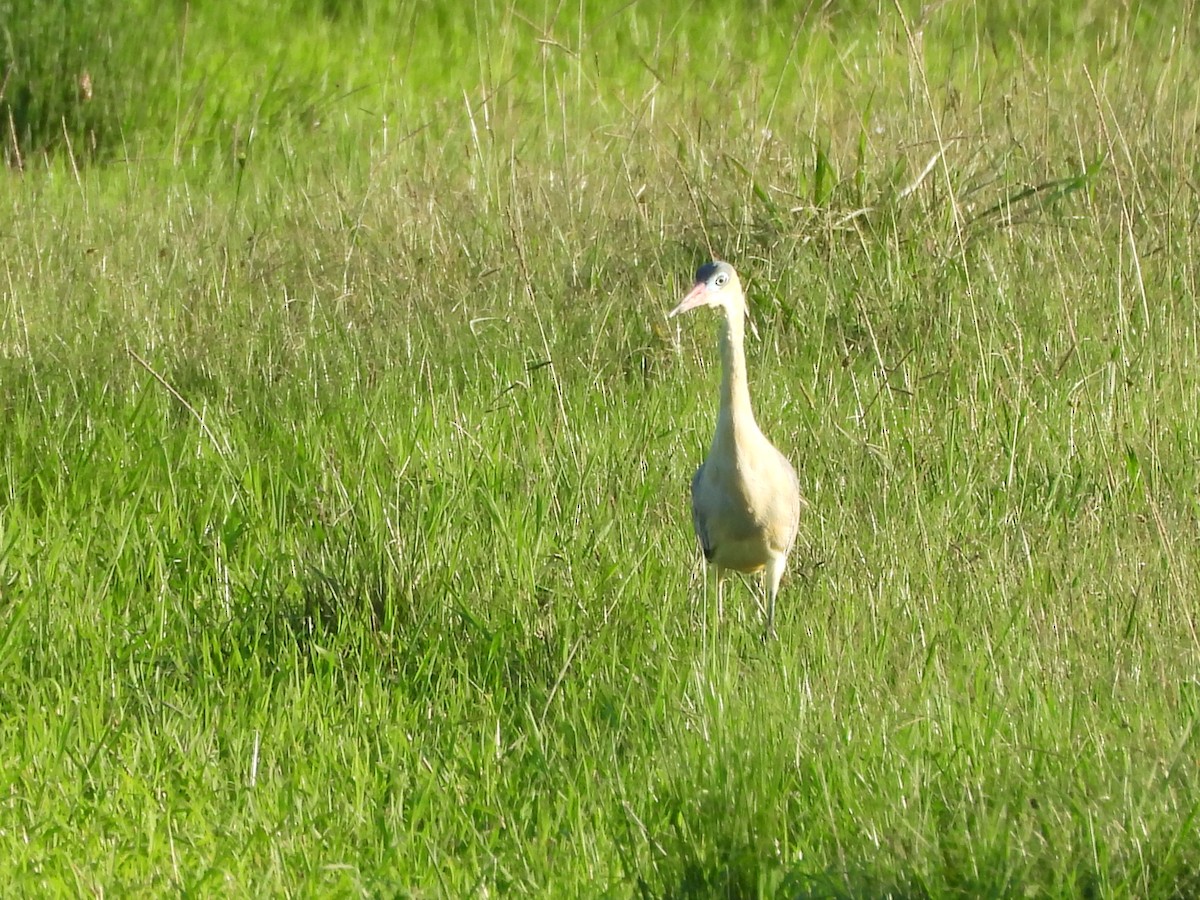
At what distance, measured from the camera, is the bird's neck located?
3.59 m

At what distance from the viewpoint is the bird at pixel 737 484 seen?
11.8 feet

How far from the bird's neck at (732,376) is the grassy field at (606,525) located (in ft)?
1.27

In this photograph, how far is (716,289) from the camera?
3605 millimetres

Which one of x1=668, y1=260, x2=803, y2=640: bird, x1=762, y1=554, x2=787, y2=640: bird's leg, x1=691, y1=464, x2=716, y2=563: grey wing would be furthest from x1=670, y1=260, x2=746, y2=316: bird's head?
x1=762, y1=554, x2=787, y2=640: bird's leg

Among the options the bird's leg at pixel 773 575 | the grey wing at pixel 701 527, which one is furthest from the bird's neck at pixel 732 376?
the bird's leg at pixel 773 575

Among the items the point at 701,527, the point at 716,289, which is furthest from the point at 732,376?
the point at 701,527

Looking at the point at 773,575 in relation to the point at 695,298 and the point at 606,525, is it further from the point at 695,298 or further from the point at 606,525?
the point at 695,298

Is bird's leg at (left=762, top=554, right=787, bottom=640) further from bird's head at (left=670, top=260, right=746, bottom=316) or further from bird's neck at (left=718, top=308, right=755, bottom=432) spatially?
bird's head at (left=670, top=260, right=746, bottom=316)

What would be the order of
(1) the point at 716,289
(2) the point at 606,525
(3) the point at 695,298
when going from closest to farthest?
1. (3) the point at 695,298
2. (1) the point at 716,289
3. (2) the point at 606,525

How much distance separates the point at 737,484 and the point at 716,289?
0.45 meters

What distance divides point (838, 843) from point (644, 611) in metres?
1.18

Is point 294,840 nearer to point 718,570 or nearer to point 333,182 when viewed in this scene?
point 718,570

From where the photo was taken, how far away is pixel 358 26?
10.3 m

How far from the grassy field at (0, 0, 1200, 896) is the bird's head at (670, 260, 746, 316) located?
49 centimetres
